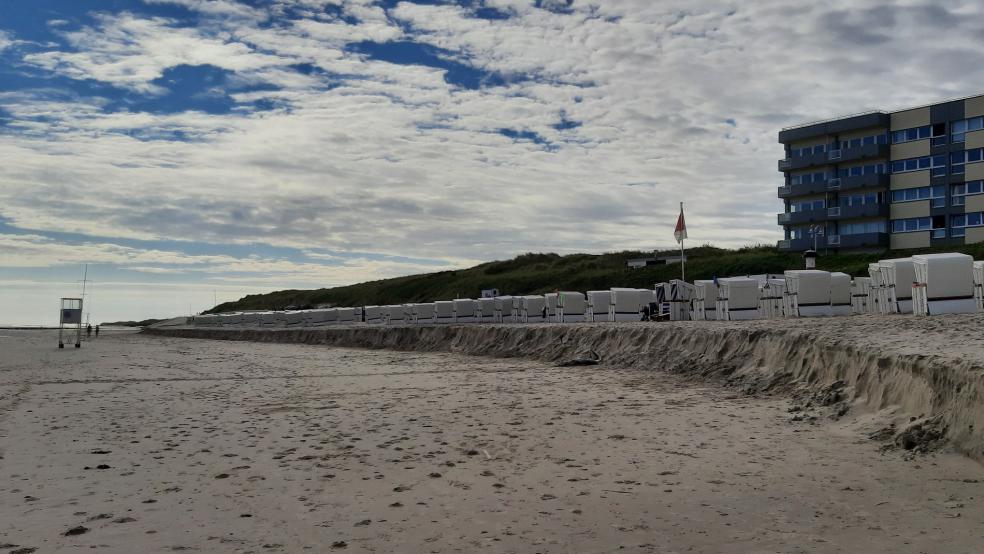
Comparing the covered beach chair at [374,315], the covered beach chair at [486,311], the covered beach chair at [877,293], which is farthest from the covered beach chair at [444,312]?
the covered beach chair at [877,293]

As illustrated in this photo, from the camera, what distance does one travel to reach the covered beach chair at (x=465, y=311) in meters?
47.8

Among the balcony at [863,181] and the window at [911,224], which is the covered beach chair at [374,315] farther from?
the window at [911,224]

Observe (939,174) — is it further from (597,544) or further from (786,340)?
(597,544)

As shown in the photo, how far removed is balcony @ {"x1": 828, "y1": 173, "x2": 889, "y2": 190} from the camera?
63.0 meters

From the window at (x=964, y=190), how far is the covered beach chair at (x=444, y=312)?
42.9m

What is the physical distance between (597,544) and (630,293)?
30463mm

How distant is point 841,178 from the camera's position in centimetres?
6562

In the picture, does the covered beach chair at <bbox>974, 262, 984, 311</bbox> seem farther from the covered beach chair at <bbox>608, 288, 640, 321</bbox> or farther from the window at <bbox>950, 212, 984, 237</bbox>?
the window at <bbox>950, 212, 984, 237</bbox>

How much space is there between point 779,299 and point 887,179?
45544mm

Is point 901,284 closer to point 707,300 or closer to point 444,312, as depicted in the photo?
point 707,300

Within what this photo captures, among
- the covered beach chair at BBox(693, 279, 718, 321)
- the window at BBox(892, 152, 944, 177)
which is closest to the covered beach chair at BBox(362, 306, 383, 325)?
the covered beach chair at BBox(693, 279, 718, 321)

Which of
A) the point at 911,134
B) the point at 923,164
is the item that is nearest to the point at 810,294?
the point at 923,164

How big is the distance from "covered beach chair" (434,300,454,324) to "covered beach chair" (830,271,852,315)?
1155 inches

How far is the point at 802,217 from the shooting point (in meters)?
68.8
